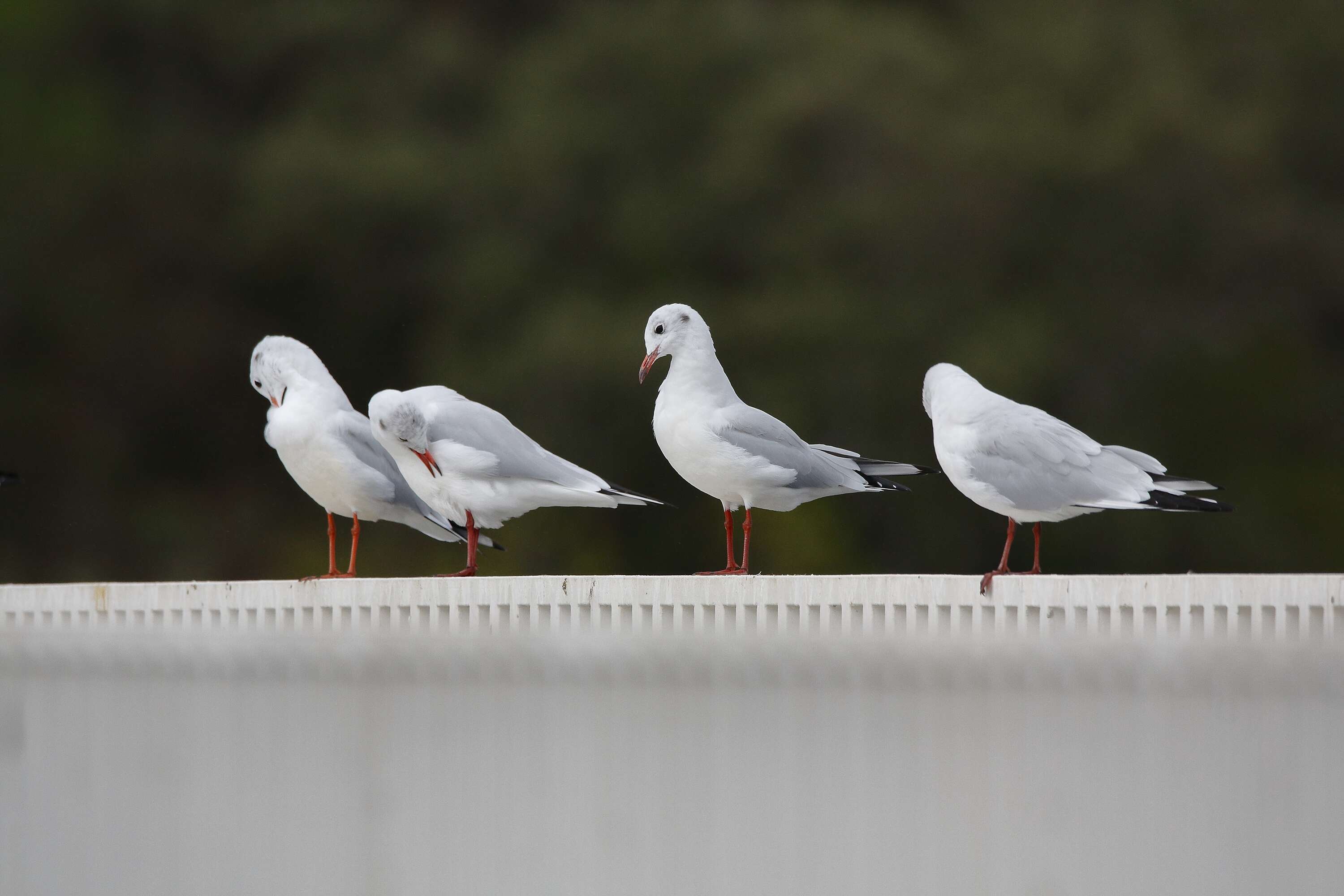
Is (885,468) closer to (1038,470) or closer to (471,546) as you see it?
(1038,470)

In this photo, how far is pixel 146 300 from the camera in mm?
16094

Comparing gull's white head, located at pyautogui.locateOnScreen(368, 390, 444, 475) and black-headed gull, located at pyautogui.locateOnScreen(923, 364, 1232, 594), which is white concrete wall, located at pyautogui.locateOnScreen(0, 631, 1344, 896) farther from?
gull's white head, located at pyautogui.locateOnScreen(368, 390, 444, 475)

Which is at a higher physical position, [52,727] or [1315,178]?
[1315,178]

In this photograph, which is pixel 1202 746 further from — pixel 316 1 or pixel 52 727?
pixel 316 1

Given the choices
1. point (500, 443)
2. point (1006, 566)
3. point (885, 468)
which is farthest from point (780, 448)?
point (500, 443)

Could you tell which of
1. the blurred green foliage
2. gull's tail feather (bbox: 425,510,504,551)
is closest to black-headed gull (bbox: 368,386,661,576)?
gull's tail feather (bbox: 425,510,504,551)

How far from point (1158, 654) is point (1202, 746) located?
26 cm

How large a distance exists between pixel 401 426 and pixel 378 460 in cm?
54

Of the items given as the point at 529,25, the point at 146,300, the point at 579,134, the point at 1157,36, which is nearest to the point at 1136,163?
the point at 1157,36

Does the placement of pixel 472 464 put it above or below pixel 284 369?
below

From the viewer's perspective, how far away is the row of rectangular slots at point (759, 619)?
4414mm

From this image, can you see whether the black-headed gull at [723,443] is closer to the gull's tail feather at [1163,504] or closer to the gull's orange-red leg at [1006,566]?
the gull's orange-red leg at [1006,566]

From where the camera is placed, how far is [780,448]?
18.7 ft

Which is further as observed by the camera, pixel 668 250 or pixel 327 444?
pixel 668 250
